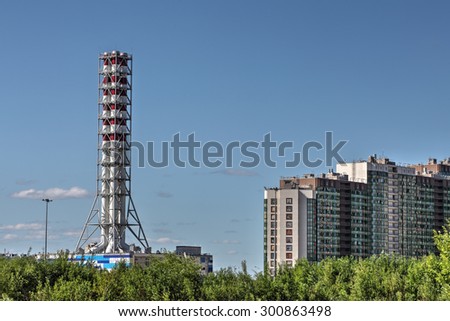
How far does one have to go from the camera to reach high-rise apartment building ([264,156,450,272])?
110m

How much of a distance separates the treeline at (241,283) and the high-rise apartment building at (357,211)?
54.2m

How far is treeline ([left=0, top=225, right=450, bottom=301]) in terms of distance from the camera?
44.3 m

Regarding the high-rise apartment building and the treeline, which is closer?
the treeline

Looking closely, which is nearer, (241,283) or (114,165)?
(241,283)

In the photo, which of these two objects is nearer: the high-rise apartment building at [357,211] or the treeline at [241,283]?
the treeline at [241,283]

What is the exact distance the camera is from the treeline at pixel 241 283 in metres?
44.3

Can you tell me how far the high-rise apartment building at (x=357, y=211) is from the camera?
110000 mm

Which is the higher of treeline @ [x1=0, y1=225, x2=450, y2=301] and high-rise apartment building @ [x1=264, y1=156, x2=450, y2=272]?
high-rise apartment building @ [x1=264, y1=156, x2=450, y2=272]

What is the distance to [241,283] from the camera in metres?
44.8

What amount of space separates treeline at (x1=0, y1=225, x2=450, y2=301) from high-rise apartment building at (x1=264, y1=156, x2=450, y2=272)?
→ 178ft

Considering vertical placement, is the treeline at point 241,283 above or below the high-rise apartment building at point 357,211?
below

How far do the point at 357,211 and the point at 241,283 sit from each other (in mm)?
72553
